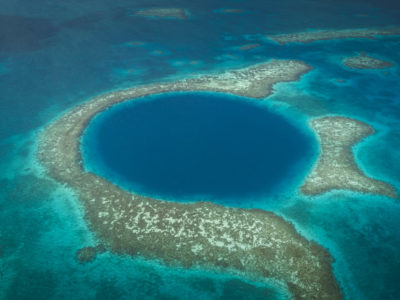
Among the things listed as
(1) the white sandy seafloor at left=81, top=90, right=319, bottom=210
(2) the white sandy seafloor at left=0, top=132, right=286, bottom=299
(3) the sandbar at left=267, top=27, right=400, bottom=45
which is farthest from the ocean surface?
(3) the sandbar at left=267, top=27, right=400, bottom=45

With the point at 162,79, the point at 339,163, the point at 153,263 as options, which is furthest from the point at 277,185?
the point at 162,79

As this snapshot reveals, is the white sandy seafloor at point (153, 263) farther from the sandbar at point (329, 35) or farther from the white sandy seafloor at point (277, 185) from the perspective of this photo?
the sandbar at point (329, 35)

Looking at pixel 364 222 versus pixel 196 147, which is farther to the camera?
pixel 196 147

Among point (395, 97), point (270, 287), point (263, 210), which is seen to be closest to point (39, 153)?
point (263, 210)

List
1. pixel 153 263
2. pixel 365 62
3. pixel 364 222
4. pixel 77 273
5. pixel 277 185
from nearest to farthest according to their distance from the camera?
pixel 77 273 < pixel 153 263 < pixel 364 222 < pixel 277 185 < pixel 365 62

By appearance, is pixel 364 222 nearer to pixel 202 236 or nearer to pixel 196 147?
pixel 202 236

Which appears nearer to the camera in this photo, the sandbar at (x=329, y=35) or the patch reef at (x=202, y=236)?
the patch reef at (x=202, y=236)

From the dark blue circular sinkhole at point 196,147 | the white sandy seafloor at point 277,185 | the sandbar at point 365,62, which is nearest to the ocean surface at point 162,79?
the white sandy seafloor at point 277,185
